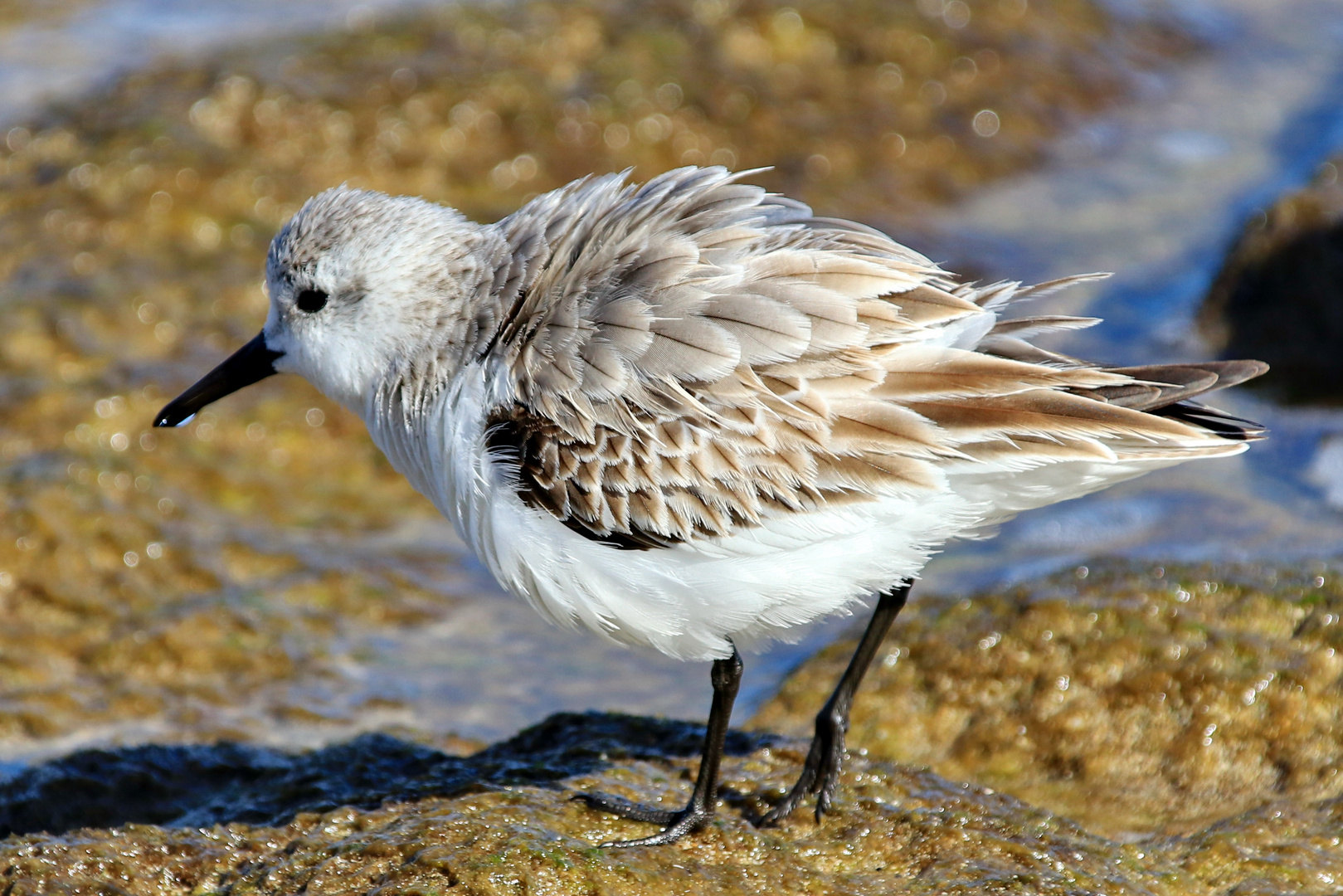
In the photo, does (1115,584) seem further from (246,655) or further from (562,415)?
(246,655)

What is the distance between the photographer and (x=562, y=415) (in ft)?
13.1

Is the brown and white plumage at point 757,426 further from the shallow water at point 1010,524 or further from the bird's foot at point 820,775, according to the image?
the shallow water at point 1010,524

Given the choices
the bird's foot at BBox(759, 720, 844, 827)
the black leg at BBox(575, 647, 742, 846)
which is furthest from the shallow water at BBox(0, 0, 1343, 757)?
the black leg at BBox(575, 647, 742, 846)

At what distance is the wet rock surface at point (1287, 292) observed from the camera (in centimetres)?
850

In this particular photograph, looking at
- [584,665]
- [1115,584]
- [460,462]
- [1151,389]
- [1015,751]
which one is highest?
[1151,389]

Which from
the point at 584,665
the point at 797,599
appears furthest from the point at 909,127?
the point at 797,599

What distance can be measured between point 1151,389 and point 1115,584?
166 cm

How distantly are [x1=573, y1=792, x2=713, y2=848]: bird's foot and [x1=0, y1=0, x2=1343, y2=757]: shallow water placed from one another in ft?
5.99

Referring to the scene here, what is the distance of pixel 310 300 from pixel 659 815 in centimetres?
217

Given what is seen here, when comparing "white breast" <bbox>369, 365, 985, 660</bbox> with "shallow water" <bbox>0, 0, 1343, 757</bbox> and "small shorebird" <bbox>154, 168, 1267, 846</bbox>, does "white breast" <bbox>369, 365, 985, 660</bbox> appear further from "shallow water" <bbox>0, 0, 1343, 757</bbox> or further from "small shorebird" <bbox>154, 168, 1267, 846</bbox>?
"shallow water" <bbox>0, 0, 1343, 757</bbox>

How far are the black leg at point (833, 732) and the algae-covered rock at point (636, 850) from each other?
7 cm

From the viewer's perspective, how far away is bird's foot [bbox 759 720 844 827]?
4.19 metres

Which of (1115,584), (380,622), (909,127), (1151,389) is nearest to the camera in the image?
(1151,389)

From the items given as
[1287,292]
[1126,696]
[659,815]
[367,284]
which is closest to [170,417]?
[367,284]
